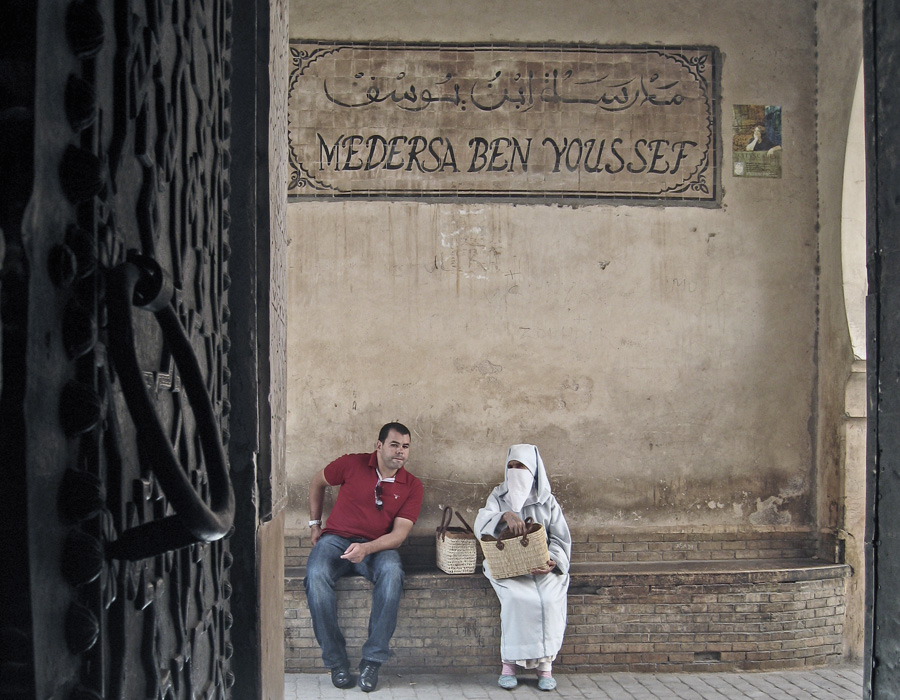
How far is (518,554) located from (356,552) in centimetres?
93

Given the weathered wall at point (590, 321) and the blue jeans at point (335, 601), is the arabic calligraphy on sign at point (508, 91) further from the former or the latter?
the blue jeans at point (335, 601)

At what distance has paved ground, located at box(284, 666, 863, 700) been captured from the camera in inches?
183

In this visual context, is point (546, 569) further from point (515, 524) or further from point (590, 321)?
point (590, 321)

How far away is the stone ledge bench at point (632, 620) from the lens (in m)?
5.02

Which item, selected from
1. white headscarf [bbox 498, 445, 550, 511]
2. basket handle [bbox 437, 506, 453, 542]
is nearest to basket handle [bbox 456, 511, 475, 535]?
basket handle [bbox 437, 506, 453, 542]

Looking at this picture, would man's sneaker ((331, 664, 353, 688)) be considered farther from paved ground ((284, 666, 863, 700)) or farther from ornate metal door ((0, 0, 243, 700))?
ornate metal door ((0, 0, 243, 700))

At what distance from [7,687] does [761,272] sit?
5.62 m

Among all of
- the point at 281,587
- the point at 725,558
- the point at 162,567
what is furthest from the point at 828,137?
the point at 162,567

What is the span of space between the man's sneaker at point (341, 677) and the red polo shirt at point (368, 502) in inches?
29.4

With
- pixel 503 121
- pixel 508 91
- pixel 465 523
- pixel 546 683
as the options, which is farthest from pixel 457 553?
pixel 508 91

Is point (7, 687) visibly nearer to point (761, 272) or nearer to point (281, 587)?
point (281, 587)

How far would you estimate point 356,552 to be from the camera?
4.89m

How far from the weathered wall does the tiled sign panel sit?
0.11m

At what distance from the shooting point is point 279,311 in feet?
5.71
